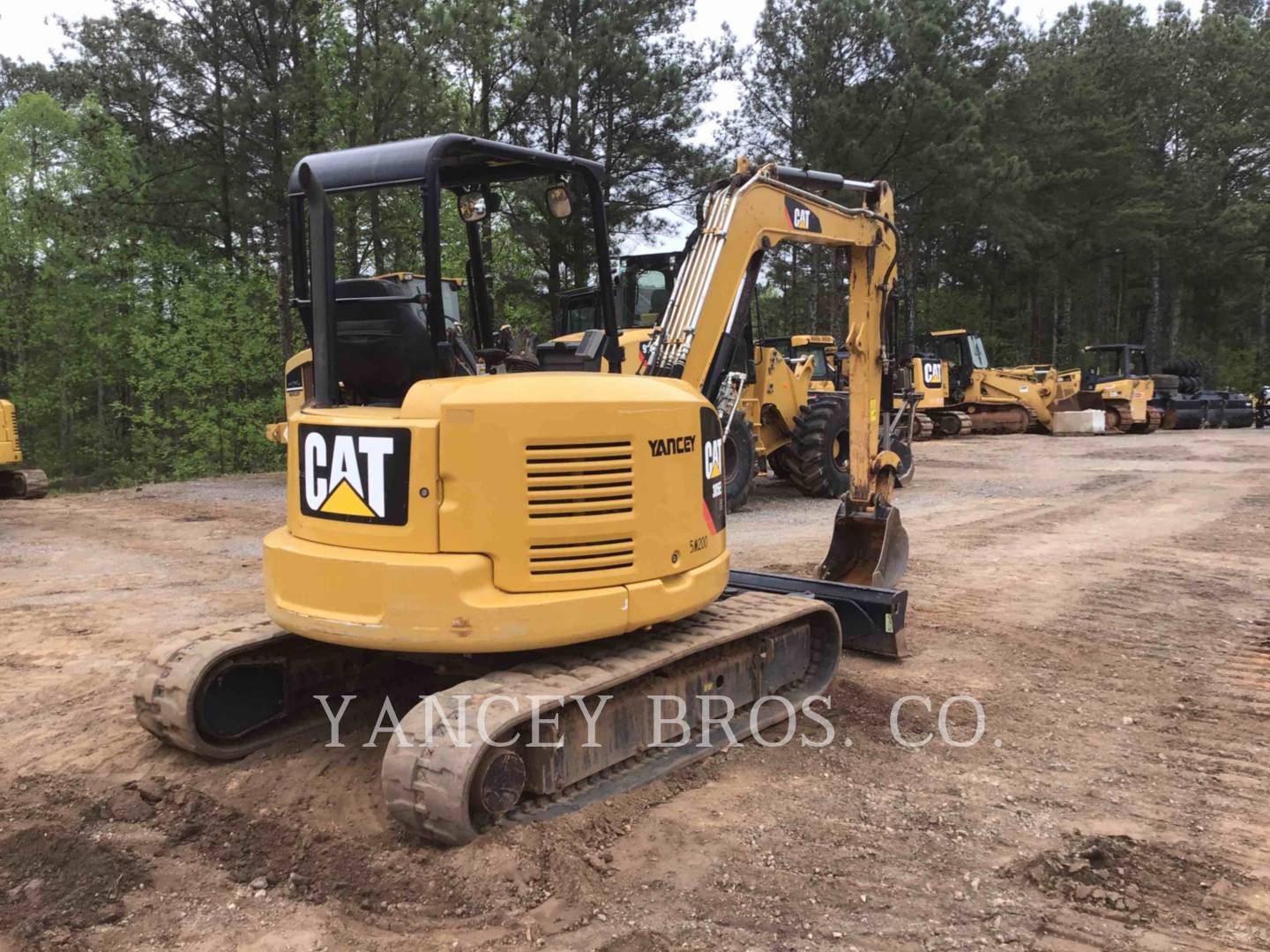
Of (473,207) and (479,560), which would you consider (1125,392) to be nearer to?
(473,207)

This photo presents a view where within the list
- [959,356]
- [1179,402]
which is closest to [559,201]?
[959,356]

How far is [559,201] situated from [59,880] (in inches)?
134

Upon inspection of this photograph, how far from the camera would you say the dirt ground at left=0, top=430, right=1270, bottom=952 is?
2.90 metres

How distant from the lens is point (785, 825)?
11.6 feet

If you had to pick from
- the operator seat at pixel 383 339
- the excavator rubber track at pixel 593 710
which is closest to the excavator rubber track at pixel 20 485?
the operator seat at pixel 383 339

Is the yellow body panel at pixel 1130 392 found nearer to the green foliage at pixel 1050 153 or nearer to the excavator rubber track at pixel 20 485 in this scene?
the green foliage at pixel 1050 153

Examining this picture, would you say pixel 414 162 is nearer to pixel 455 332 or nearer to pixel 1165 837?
pixel 455 332

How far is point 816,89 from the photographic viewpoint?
86.6ft

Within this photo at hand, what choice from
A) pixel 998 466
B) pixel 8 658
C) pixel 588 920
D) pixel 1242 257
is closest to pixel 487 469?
pixel 588 920

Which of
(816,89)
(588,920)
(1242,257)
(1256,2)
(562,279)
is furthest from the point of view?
(1256,2)

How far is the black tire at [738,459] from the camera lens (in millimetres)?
10906

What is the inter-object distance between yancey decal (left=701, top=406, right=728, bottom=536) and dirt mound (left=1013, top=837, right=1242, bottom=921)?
1.81 metres

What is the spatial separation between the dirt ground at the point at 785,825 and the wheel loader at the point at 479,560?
247mm

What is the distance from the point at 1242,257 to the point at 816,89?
24.4 m
